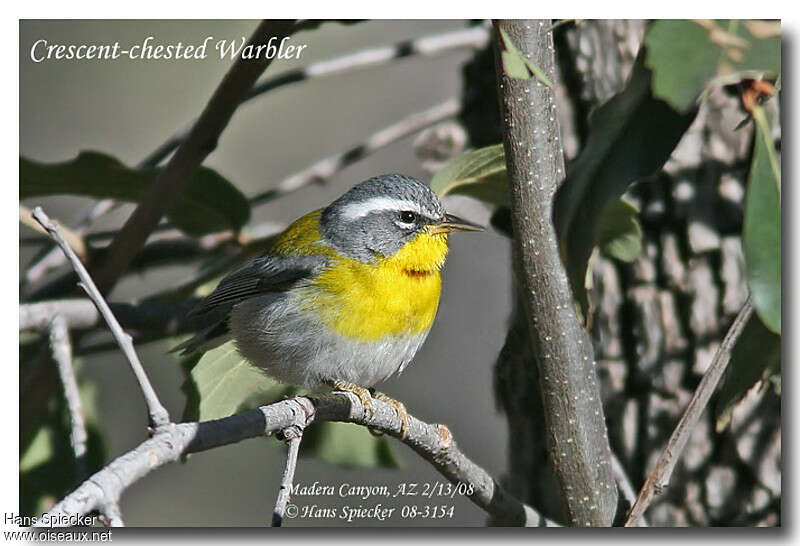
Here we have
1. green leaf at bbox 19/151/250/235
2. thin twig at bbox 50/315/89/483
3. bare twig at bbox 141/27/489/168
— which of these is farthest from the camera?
bare twig at bbox 141/27/489/168

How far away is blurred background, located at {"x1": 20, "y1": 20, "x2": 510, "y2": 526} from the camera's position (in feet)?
6.28

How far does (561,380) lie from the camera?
5.36 ft

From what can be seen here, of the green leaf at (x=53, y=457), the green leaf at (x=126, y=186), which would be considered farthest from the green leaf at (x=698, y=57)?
the green leaf at (x=53, y=457)

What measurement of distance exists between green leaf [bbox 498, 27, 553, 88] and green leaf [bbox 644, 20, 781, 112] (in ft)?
0.65

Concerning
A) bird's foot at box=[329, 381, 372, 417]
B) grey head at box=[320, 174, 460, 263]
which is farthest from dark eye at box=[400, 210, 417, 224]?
bird's foot at box=[329, 381, 372, 417]

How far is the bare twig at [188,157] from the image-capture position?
185 centimetres

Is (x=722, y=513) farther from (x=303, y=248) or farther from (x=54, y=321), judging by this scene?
(x=54, y=321)

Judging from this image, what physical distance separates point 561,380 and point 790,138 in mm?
720

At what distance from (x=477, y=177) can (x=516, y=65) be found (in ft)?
1.43

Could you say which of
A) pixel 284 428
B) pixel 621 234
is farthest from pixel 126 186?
pixel 621 234

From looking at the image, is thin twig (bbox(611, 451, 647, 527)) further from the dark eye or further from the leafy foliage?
the dark eye

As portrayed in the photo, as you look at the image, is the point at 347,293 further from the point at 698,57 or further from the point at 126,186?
the point at 698,57

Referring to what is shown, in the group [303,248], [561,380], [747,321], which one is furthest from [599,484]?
[303,248]

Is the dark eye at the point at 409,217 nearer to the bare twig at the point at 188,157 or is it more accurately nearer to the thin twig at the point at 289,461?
the bare twig at the point at 188,157
